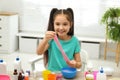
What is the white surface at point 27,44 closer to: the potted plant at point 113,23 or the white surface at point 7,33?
the white surface at point 7,33

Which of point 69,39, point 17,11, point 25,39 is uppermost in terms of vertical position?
point 17,11

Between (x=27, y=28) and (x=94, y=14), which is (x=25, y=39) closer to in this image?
(x=27, y=28)

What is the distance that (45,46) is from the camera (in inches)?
66.2

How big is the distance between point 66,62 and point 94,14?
2.69 metres

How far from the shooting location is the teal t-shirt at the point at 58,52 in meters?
1.73

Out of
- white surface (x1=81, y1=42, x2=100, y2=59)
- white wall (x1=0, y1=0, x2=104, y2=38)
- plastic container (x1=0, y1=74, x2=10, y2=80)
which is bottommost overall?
white surface (x1=81, y1=42, x2=100, y2=59)

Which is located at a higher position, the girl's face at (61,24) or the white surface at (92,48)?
the girl's face at (61,24)

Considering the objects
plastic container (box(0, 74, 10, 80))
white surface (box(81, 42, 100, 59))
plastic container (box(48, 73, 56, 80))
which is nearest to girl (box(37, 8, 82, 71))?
plastic container (box(48, 73, 56, 80))

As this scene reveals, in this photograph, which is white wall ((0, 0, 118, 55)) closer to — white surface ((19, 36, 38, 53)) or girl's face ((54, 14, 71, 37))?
white surface ((19, 36, 38, 53))

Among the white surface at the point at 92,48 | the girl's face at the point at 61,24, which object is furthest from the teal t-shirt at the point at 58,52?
the white surface at the point at 92,48

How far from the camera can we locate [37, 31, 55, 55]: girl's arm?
5.00 ft

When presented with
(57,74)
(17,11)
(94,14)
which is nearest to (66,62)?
(57,74)

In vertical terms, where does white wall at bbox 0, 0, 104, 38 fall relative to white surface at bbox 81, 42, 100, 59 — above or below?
above

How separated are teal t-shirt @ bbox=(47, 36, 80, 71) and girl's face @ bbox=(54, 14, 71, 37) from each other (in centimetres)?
13
